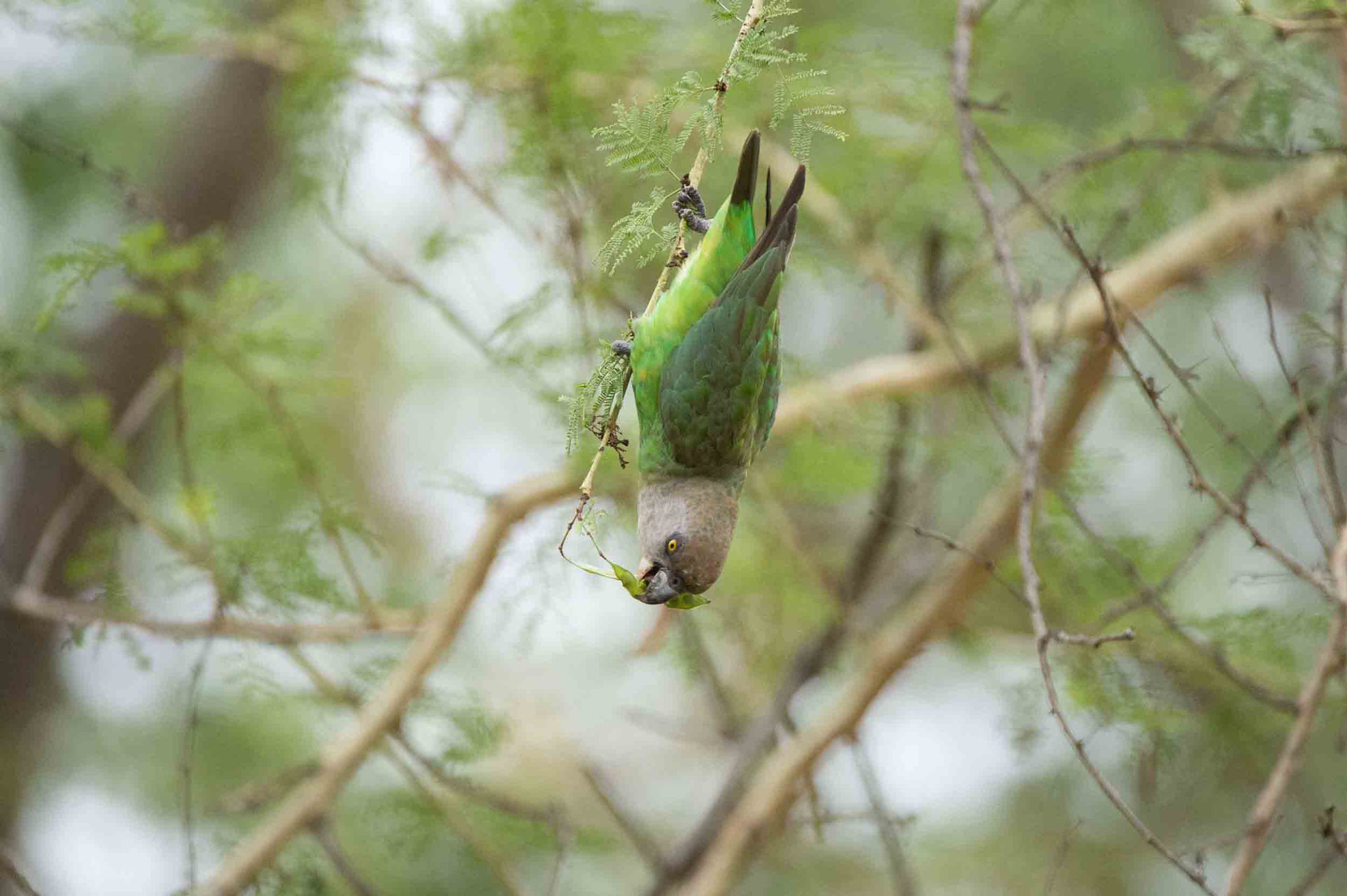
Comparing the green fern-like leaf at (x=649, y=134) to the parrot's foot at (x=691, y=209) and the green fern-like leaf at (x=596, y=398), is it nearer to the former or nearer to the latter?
the parrot's foot at (x=691, y=209)

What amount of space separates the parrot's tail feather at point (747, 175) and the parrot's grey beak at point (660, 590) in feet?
2.62

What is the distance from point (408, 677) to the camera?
3498 millimetres

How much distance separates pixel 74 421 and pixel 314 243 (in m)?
3.93

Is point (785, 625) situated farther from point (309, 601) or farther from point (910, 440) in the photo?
point (309, 601)

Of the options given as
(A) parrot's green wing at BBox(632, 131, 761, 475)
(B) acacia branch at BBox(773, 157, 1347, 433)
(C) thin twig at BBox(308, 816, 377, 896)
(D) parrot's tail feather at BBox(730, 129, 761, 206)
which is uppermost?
(B) acacia branch at BBox(773, 157, 1347, 433)

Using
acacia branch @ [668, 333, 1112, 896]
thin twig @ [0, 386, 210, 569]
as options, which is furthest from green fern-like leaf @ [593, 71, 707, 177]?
acacia branch @ [668, 333, 1112, 896]

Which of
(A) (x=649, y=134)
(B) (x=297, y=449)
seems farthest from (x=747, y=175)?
(B) (x=297, y=449)

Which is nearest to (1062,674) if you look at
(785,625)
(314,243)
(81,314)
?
(785,625)

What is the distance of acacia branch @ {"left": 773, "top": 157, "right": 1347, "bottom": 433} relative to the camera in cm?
366

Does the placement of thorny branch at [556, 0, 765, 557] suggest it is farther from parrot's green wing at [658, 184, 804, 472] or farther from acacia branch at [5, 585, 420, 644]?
acacia branch at [5, 585, 420, 644]

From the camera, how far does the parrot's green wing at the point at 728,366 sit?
2.36 m

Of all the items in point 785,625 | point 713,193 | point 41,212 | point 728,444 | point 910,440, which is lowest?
point 728,444

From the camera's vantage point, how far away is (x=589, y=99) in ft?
12.0

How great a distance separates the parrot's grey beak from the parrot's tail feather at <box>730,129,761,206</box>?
800 millimetres
